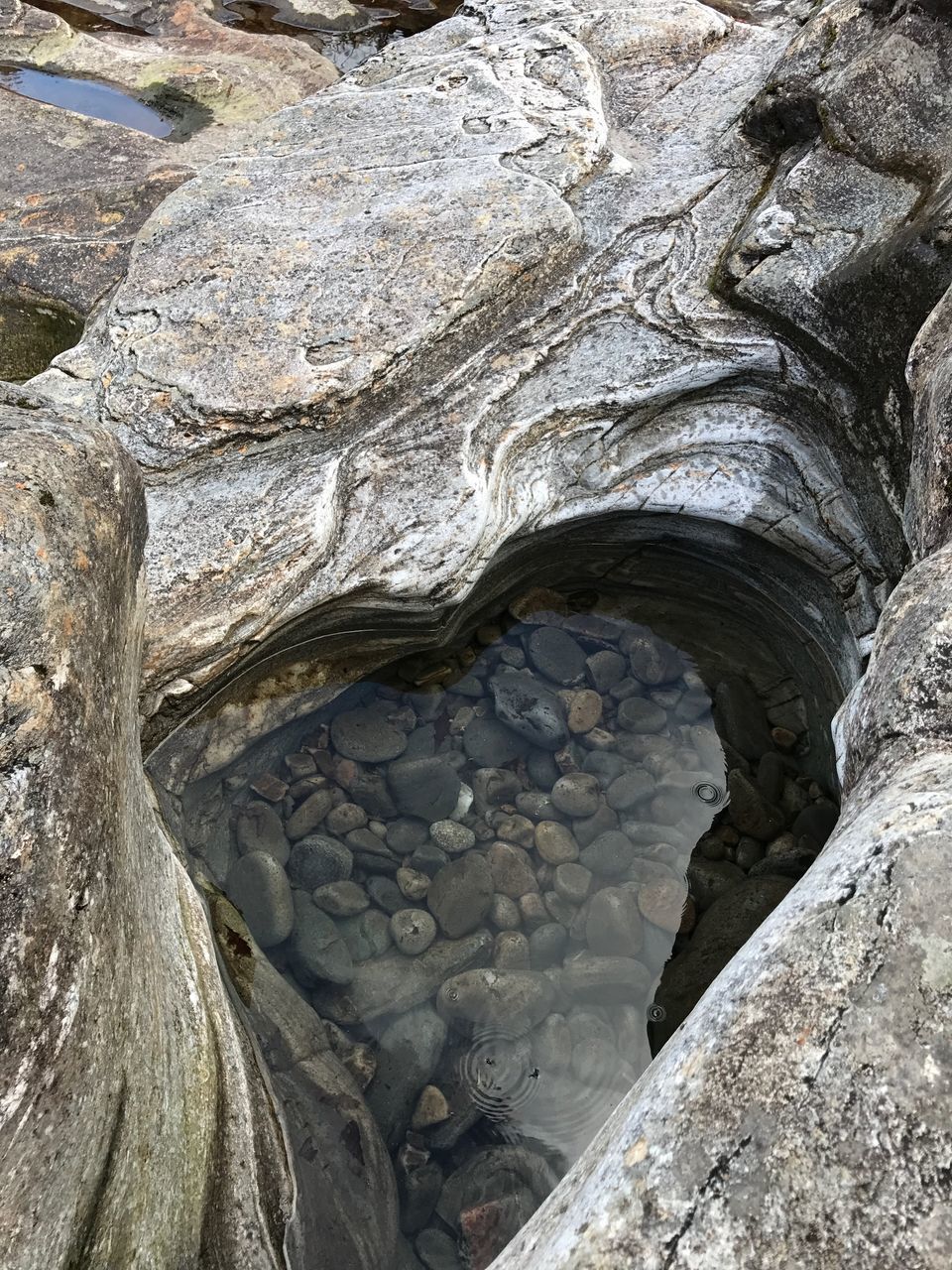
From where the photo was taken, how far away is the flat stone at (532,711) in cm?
389

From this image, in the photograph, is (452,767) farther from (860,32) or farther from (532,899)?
(860,32)

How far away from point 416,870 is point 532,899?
496mm

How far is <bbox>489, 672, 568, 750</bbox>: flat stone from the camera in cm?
389

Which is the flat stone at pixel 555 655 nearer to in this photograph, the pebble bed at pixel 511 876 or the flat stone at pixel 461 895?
the pebble bed at pixel 511 876

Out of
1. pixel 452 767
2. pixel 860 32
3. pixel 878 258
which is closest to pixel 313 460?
pixel 452 767

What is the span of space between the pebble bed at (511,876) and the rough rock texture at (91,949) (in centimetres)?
83

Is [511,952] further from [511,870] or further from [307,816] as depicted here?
[307,816]

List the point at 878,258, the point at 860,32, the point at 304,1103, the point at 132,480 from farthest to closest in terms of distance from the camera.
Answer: the point at 860,32 → the point at 878,258 → the point at 304,1103 → the point at 132,480

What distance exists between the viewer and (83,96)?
6531mm

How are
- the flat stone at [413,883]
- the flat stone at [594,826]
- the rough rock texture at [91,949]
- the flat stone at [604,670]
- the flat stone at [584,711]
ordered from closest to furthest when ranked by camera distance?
the rough rock texture at [91,949] < the flat stone at [413,883] < the flat stone at [594,826] < the flat stone at [584,711] < the flat stone at [604,670]

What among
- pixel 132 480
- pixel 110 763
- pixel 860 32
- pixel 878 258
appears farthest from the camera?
pixel 860 32

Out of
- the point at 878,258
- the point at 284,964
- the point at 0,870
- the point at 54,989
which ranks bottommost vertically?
the point at 284,964

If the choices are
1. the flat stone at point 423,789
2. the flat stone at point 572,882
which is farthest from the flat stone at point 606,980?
the flat stone at point 423,789

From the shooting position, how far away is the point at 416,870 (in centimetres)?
357
